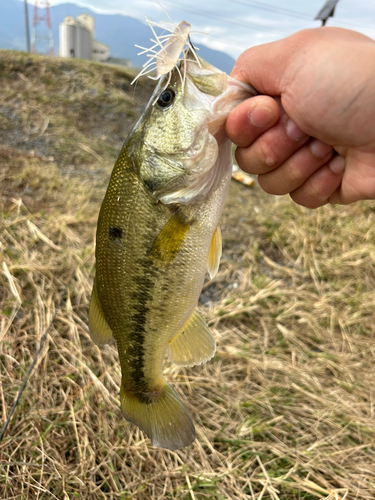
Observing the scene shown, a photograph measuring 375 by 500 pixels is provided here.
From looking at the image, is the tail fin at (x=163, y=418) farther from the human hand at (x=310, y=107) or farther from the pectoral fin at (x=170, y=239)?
the human hand at (x=310, y=107)

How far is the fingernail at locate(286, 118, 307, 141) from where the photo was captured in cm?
142

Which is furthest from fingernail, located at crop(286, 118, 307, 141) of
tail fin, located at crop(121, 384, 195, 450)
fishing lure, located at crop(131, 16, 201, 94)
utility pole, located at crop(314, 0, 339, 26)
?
tail fin, located at crop(121, 384, 195, 450)

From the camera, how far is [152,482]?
2.03 meters

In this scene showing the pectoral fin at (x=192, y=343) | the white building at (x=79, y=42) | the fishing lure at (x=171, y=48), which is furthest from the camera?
the white building at (x=79, y=42)

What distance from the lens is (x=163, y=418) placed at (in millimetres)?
1503

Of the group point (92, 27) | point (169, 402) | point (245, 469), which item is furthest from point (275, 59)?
point (92, 27)

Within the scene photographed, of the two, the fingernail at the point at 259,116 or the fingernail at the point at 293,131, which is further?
the fingernail at the point at 293,131

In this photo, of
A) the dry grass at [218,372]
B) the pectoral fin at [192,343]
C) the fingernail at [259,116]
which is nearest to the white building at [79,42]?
the dry grass at [218,372]

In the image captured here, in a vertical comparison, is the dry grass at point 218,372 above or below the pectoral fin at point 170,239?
below

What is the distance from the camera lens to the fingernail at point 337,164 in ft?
5.45

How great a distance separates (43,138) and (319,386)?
525cm

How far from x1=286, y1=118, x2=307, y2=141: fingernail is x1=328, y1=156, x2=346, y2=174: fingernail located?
326mm

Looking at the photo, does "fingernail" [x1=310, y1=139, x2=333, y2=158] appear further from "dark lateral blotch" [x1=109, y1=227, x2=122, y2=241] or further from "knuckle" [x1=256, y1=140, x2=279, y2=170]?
"dark lateral blotch" [x1=109, y1=227, x2=122, y2=241]

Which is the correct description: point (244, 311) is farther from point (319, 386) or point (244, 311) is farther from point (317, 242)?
point (317, 242)
